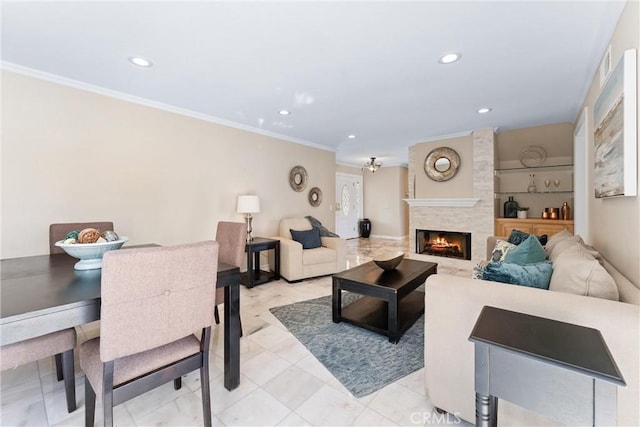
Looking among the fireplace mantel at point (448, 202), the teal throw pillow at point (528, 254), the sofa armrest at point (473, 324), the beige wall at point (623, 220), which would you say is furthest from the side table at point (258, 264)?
the beige wall at point (623, 220)

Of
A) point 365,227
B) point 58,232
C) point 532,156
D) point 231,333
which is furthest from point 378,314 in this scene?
point 365,227

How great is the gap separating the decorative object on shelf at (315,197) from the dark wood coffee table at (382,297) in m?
2.71

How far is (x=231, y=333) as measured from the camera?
174cm

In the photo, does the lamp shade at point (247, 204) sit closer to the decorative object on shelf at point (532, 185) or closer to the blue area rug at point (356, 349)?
the blue area rug at point (356, 349)

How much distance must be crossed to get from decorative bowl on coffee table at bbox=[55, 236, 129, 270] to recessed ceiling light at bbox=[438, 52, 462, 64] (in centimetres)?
285

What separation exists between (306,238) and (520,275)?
3.10 m

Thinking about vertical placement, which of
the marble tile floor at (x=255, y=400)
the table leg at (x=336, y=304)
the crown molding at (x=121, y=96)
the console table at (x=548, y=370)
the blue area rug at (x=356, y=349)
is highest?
the crown molding at (x=121, y=96)

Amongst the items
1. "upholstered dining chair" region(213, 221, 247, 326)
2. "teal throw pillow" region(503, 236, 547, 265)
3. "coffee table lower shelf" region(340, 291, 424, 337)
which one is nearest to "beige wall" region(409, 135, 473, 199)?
"coffee table lower shelf" region(340, 291, 424, 337)

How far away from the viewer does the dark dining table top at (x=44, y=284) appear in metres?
1.10

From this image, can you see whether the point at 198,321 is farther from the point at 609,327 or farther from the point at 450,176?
the point at 450,176

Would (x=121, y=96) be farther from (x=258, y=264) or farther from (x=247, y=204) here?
(x=258, y=264)

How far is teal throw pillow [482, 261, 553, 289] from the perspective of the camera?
1527 millimetres

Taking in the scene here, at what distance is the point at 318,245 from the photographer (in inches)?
175

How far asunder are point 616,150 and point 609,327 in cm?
123
